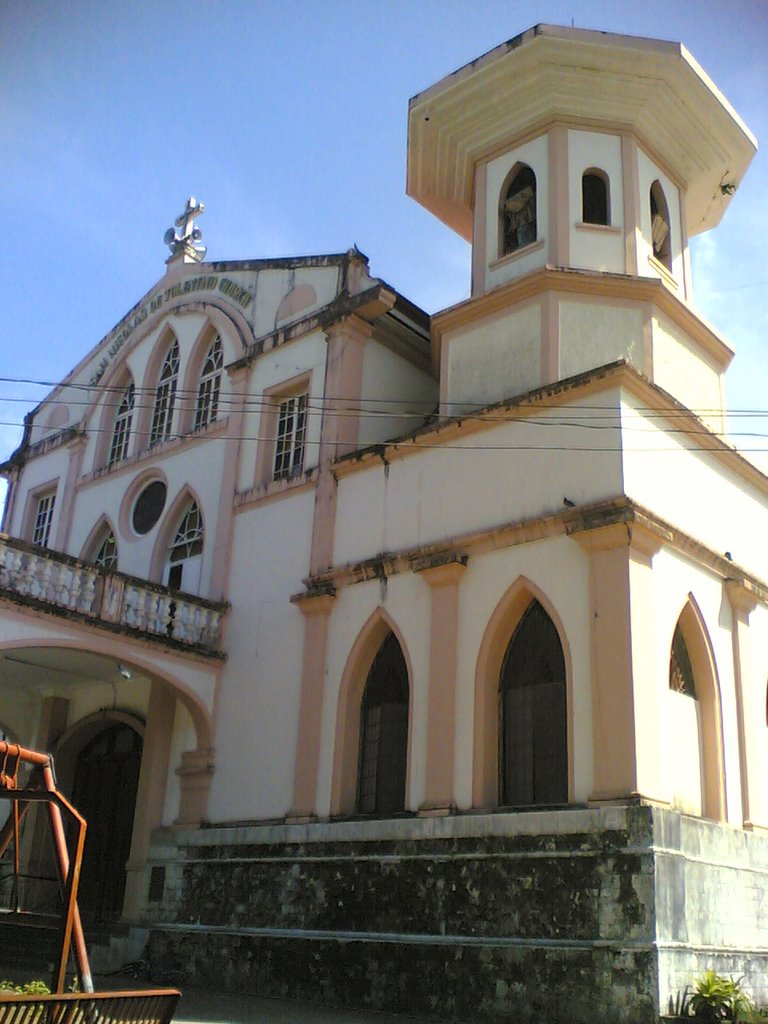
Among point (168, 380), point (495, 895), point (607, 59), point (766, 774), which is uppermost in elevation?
point (607, 59)

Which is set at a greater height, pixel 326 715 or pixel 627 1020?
pixel 326 715

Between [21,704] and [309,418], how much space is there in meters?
7.07

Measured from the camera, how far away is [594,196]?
15.8m

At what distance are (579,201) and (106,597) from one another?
331 inches

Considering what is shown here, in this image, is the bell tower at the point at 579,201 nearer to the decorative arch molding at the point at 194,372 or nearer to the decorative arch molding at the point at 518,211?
the decorative arch molding at the point at 518,211

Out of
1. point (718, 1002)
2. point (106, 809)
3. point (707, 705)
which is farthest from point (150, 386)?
point (718, 1002)

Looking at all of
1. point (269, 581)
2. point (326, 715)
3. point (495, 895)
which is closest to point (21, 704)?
point (269, 581)

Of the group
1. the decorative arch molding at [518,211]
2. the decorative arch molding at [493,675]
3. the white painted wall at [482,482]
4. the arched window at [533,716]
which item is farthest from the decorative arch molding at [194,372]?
the arched window at [533,716]

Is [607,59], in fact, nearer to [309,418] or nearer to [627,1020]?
[309,418]

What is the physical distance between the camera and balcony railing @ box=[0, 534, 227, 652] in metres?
13.6

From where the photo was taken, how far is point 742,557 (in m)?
13.9

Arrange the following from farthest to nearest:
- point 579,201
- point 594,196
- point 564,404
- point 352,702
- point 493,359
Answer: point 594,196, point 579,201, point 493,359, point 352,702, point 564,404

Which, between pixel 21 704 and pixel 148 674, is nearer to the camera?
pixel 148 674

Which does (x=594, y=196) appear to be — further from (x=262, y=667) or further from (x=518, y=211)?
(x=262, y=667)
